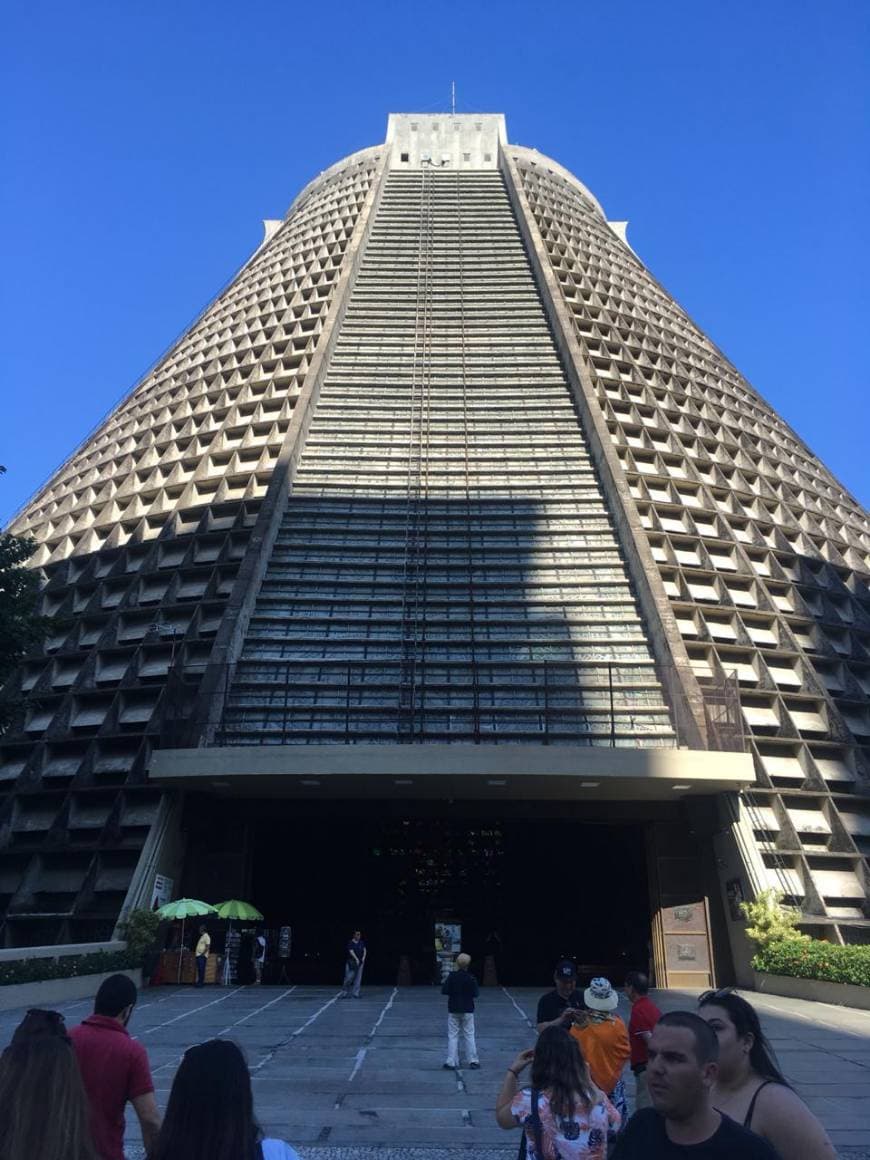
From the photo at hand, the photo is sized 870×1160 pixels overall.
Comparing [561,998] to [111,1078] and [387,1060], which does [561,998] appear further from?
[387,1060]

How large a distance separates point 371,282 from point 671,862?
92.0 feet

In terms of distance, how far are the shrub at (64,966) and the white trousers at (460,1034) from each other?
24.2 feet

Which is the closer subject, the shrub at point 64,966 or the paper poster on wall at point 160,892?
the shrub at point 64,966

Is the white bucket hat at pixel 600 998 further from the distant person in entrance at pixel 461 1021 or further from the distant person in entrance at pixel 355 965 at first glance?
the distant person in entrance at pixel 355 965

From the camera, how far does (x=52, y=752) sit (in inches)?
864

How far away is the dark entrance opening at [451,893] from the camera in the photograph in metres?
25.6

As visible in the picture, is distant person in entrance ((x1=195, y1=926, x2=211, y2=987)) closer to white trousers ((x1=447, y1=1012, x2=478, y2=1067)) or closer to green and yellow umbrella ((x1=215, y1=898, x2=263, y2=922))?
green and yellow umbrella ((x1=215, y1=898, x2=263, y2=922))

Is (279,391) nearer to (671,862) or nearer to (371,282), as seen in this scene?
(371,282)

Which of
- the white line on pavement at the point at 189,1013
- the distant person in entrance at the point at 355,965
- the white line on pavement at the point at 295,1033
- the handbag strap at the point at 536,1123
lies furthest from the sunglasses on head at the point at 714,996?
the distant person in entrance at the point at 355,965

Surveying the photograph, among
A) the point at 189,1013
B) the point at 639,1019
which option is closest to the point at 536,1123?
the point at 639,1019

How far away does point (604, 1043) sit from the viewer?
5.46m

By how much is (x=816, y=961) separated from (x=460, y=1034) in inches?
323

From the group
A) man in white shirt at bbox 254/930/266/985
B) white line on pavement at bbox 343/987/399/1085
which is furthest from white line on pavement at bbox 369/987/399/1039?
man in white shirt at bbox 254/930/266/985

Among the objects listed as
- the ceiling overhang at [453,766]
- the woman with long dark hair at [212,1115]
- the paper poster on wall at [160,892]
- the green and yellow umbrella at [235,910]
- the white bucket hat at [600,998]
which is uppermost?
the ceiling overhang at [453,766]
